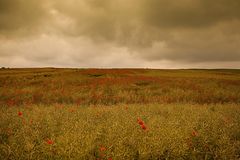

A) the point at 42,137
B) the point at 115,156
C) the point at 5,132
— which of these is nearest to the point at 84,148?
the point at 115,156

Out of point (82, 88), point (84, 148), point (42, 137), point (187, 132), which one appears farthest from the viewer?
point (82, 88)

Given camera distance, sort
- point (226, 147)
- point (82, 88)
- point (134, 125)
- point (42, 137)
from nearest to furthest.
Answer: point (226, 147) < point (42, 137) < point (134, 125) < point (82, 88)

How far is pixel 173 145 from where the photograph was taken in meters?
3.29

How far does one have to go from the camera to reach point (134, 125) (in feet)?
14.3

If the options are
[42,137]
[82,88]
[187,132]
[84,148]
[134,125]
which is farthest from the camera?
[82,88]

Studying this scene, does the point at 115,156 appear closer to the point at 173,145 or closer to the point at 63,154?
the point at 63,154

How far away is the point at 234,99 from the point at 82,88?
10776mm

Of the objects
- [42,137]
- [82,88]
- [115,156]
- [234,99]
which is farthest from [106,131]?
[234,99]

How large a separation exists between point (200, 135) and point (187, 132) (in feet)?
0.91

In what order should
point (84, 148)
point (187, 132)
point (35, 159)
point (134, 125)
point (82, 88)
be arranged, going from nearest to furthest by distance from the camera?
point (35, 159) → point (84, 148) → point (187, 132) → point (134, 125) → point (82, 88)

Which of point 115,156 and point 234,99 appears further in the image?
point 234,99

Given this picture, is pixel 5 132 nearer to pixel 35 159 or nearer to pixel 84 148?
pixel 35 159

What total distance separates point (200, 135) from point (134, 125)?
5.03 ft

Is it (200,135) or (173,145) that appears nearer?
(173,145)
